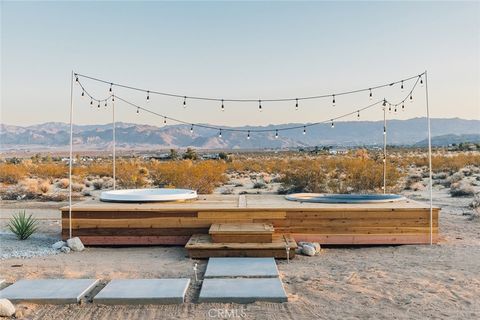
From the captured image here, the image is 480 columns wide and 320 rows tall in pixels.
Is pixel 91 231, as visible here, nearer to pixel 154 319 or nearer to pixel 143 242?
pixel 143 242

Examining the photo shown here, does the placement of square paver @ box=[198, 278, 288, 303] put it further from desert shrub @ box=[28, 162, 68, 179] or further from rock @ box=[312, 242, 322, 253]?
desert shrub @ box=[28, 162, 68, 179]

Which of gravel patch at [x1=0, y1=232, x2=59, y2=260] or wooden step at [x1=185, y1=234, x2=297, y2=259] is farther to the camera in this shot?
gravel patch at [x1=0, y1=232, x2=59, y2=260]

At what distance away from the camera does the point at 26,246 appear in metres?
8.91

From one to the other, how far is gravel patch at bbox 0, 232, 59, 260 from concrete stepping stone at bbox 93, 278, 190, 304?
269 cm

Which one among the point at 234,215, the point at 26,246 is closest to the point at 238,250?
the point at 234,215

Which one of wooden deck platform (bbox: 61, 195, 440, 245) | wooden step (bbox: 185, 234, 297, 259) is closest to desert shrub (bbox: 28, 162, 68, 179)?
wooden deck platform (bbox: 61, 195, 440, 245)

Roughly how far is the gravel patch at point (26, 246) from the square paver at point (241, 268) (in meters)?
2.94

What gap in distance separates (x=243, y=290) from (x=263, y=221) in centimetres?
337

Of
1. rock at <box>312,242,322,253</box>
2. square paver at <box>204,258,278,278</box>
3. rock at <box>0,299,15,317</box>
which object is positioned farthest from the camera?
rock at <box>312,242,322,253</box>

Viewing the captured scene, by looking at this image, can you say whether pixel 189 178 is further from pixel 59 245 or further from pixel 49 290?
pixel 49 290

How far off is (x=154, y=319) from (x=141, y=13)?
46.6 ft

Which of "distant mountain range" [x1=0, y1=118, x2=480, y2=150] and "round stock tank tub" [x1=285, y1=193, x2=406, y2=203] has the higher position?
"distant mountain range" [x1=0, y1=118, x2=480, y2=150]

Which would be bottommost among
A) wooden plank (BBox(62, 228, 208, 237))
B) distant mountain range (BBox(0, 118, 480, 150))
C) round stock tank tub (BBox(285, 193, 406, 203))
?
wooden plank (BBox(62, 228, 208, 237))

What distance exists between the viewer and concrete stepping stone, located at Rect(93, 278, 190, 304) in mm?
5484
